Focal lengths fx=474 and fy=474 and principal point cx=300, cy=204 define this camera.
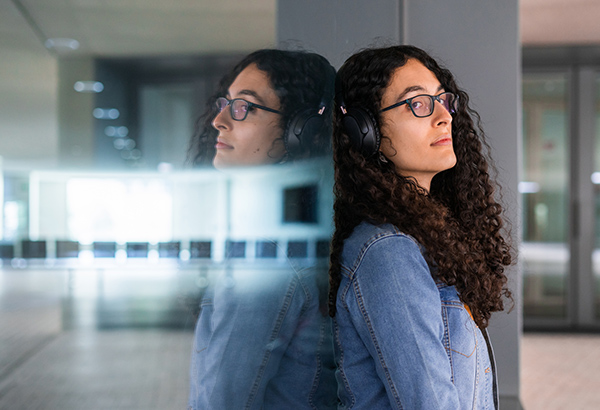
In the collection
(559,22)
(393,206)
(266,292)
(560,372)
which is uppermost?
(559,22)

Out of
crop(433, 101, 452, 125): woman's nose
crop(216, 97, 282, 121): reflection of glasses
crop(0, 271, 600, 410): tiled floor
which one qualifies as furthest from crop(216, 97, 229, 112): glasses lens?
crop(433, 101, 452, 125): woman's nose

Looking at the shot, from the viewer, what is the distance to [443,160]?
1083mm

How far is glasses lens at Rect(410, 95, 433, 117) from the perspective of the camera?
41.7 inches

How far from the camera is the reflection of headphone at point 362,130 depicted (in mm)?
1029

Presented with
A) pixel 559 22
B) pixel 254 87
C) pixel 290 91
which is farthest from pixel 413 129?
pixel 559 22

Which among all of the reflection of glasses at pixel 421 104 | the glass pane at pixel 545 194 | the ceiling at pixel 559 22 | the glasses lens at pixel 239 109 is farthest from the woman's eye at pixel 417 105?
the glass pane at pixel 545 194

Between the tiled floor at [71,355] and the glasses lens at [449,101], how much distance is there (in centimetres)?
78

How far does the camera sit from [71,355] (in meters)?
0.50

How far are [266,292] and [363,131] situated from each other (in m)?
0.41

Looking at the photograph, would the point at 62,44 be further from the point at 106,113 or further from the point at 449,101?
the point at 449,101

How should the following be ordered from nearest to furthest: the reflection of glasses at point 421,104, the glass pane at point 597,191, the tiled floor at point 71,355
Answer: the tiled floor at point 71,355 < the reflection of glasses at point 421,104 < the glass pane at point 597,191

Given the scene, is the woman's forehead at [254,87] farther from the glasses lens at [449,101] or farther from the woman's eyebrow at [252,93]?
the glasses lens at [449,101]

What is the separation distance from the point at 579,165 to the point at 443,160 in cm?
504

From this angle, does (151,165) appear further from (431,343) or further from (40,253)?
(431,343)
